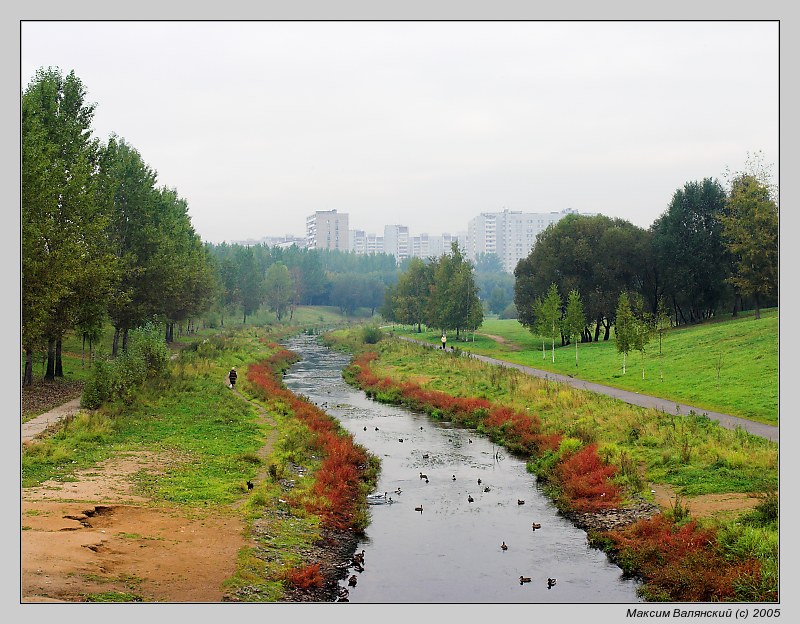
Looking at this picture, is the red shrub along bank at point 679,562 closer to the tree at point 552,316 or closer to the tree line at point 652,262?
the tree at point 552,316

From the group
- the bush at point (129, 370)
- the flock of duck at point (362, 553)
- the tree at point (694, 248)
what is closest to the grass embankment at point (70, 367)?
the bush at point (129, 370)

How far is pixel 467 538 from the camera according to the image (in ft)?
68.2

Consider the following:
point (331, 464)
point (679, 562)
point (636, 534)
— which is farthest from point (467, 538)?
point (331, 464)

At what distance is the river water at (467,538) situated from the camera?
17.2 m

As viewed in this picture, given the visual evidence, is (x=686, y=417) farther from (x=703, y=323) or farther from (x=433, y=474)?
(x=703, y=323)

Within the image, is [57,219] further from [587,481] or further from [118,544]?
[587,481]

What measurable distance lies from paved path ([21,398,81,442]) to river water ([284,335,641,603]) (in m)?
13.2

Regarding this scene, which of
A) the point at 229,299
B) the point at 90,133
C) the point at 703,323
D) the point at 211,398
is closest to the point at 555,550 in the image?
the point at 211,398

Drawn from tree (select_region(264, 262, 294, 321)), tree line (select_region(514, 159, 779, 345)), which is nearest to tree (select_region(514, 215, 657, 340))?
tree line (select_region(514, 159, 779, 345))

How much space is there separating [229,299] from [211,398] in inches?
3251

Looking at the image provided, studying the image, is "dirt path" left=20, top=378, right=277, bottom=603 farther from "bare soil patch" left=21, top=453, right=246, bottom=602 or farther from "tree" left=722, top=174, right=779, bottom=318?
"tree" left=722, top=174, right=779, bottom=318

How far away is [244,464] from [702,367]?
30.5m

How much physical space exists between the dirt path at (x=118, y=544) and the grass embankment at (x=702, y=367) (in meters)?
23.3

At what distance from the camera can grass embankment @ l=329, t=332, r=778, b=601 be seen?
55.2ft
